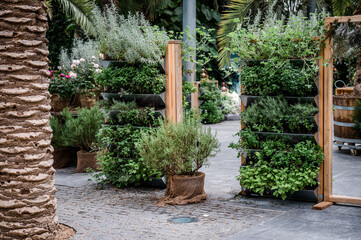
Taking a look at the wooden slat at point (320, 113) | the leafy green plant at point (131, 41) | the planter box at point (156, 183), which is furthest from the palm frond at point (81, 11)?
the wooden slat at point (320, 113)

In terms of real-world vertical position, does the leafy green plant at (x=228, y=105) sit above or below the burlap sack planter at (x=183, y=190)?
above

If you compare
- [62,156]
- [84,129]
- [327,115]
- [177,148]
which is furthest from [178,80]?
[62,156]

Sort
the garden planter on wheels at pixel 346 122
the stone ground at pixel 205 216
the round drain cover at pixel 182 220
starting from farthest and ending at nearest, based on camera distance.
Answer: the garden planter on wheels at pixel 346 122
the round drain cover at pixel 182 220
the stone ground at pixel 205 216

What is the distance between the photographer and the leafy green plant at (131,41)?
7782mm

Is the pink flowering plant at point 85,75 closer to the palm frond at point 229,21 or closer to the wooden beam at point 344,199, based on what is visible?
the palm frond at point 229,21

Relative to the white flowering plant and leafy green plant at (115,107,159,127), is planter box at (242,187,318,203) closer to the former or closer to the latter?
leafy green plant at (115,107,159,127)

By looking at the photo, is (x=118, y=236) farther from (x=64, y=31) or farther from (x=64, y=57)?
(x=64, y=31)

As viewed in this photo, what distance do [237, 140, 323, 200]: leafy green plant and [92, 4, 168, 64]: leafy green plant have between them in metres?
2.18

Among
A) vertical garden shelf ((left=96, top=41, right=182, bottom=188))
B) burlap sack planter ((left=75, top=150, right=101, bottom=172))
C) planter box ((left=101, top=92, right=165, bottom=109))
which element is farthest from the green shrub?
burlap sack planter ((left=75, top=150, right=101, bottom=172))

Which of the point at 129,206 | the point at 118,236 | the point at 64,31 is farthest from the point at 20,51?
the point at 64,31

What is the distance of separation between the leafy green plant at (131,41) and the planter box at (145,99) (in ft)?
1.75

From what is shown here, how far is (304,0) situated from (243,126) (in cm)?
1010

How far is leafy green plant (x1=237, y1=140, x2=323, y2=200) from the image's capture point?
680 centimetres

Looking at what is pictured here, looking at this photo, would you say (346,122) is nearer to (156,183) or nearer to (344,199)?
(344,199)
